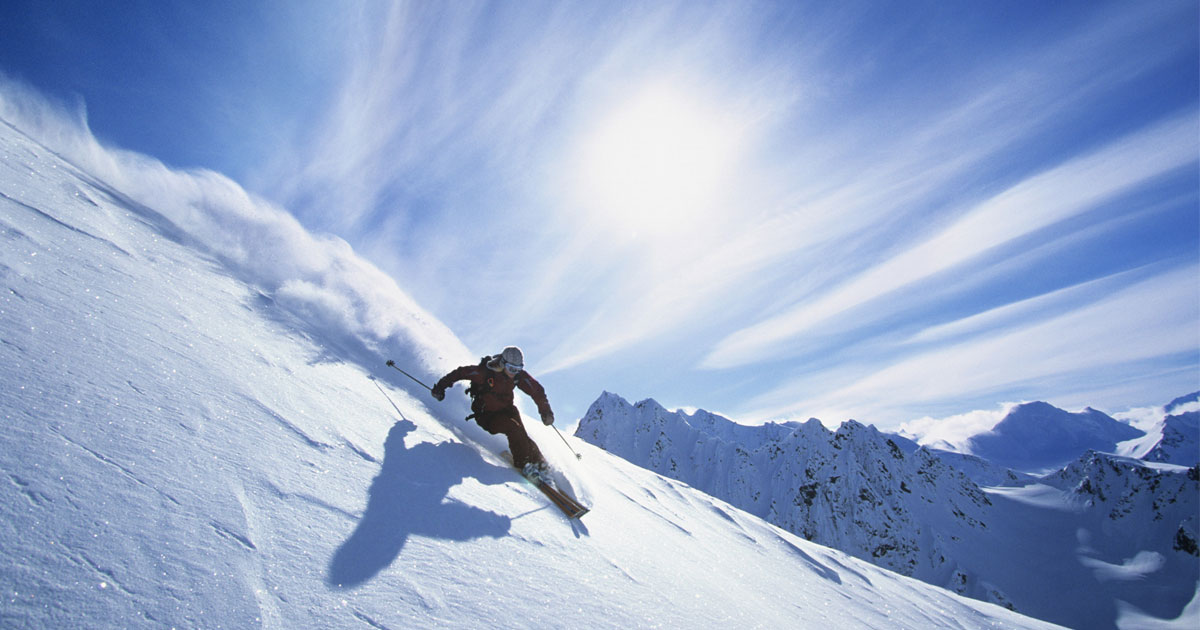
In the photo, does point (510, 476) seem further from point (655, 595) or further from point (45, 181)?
point (45, 181)

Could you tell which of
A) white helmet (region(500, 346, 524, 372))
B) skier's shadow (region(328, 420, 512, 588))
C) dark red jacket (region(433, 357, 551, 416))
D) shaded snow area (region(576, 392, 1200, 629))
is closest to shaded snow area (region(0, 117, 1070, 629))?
skier's shadow (region(328, 420, 512, 588))

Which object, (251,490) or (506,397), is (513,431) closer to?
(506,397)

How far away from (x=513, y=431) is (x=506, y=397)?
681 millimetres

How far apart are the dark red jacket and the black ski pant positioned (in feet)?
0.33

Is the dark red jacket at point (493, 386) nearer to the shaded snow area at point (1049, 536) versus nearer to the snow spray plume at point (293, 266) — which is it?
the snow spray plume at point (293, 266)

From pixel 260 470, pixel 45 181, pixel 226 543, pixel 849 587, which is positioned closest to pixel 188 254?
pixel 45 181

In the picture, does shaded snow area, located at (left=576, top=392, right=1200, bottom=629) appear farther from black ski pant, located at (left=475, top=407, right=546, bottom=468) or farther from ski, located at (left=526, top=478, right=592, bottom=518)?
ski, located at (left=526, top=478, right=592, bottom=518)

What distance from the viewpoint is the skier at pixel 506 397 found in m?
6.70

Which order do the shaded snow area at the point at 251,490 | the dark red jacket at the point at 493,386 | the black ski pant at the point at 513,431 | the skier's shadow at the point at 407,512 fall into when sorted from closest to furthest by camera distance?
1. the shaded snow area at the point at 251,490
2. the skier's shadow at the point at 407,512
3. the black ski pant at the point at 513,431
4. the dark red jacket at the point at 493,386

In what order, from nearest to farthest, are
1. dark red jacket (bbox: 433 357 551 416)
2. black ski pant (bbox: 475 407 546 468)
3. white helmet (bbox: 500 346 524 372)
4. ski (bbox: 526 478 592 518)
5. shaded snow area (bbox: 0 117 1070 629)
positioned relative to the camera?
shaded snow area (bbox: 0 117 1070 629), ski (bbox: 526 478 592 518), black ski pant (bbox: 475 407 546 468), dark red jacket (bbox: 433 357 551 416), white helmet (bbox: 500 346 524 372)

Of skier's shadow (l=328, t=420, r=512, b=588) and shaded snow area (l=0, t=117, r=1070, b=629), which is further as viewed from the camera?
skier's shadow (l=328, t=420, r=512, b=588)

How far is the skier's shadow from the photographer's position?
10.2ft

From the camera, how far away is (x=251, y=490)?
321 centimetres

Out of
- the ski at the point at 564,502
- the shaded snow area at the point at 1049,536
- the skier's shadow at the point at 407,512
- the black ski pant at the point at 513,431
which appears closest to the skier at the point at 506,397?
the black ski pant at the point at 513,431
